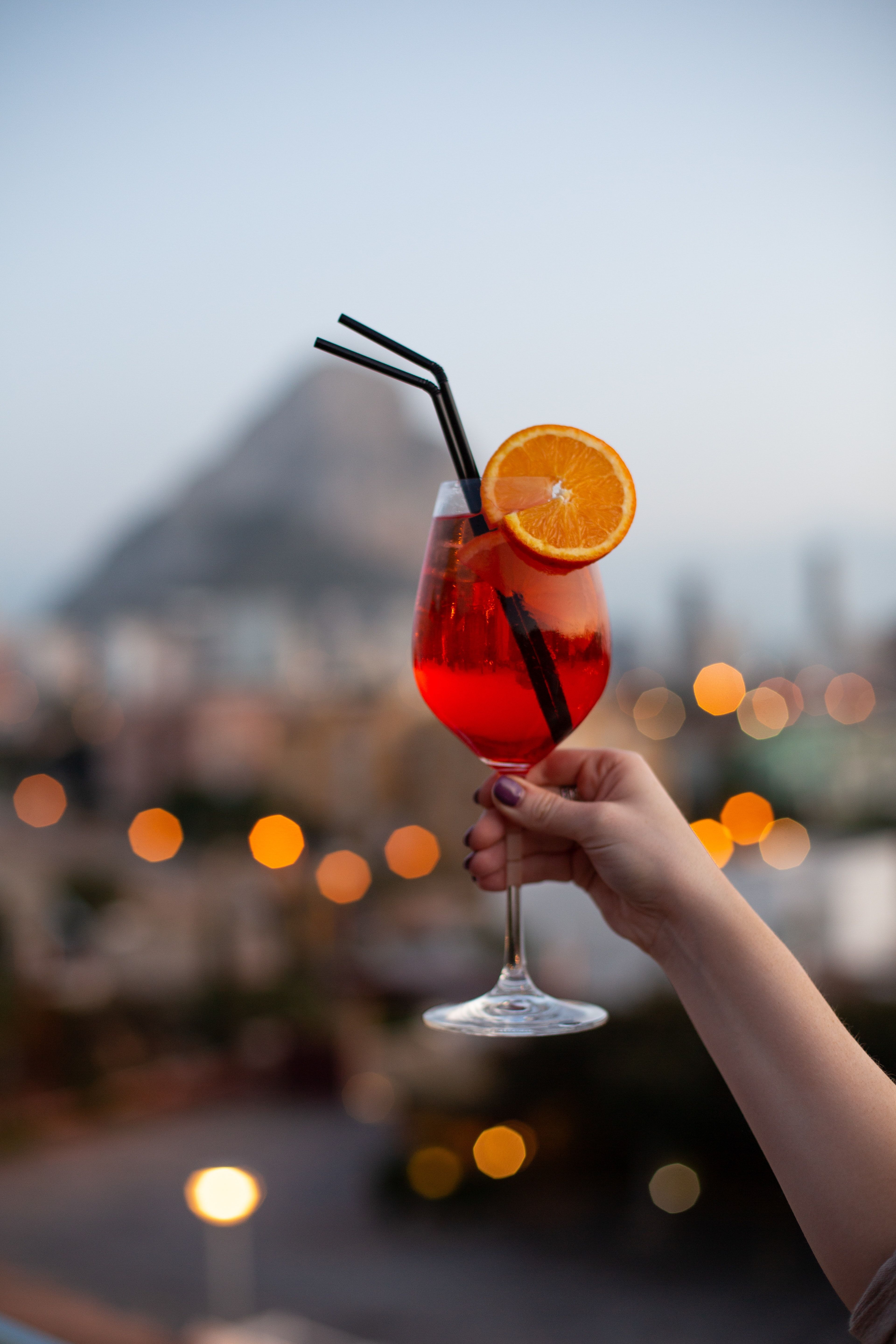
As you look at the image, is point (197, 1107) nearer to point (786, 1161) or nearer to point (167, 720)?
point (167, 720)

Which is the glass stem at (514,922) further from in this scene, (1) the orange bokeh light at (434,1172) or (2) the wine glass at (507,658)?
(1) the orange bokeh light at (434,1172)

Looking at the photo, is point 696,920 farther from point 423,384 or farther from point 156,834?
point 156,834

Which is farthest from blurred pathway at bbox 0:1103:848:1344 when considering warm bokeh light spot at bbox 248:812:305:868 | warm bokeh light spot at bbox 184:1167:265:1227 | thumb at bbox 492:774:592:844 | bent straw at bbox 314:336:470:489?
bent straw at bbox 314:336:470:489

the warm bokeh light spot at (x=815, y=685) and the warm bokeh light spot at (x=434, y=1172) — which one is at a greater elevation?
the warm bokeh light spot at (x=815, y=685)

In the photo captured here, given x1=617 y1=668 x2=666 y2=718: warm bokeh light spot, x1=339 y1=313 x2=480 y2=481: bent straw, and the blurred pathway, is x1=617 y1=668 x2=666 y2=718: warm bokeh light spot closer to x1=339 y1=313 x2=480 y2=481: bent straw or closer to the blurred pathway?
the blurred pathway

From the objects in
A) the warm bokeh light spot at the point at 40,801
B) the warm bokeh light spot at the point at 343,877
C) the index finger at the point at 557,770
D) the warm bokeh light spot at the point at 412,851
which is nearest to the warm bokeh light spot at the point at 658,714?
the warm bokeh light spot at the point at 412,851

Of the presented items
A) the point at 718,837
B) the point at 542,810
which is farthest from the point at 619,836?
the point at 718,837
